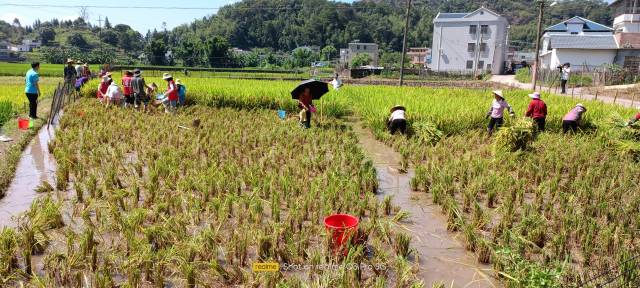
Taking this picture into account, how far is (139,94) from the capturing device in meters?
11.6

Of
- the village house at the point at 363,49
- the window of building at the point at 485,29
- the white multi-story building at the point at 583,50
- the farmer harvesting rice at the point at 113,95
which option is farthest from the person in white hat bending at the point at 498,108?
the village house at the point at 363,49

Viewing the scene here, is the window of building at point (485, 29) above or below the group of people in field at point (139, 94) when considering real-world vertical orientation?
above

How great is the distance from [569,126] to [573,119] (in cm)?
18

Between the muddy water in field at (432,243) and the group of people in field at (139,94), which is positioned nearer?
the muddy water in field at (432,243)

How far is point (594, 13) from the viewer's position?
3479 inches

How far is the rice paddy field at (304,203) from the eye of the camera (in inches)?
136

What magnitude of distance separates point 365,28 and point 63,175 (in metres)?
90.1

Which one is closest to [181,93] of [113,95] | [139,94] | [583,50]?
[139,94]

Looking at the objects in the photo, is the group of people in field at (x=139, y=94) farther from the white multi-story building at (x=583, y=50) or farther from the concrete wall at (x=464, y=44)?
the concrete wall at (x=464, y=44)

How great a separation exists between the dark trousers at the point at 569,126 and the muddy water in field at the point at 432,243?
4.37 meters

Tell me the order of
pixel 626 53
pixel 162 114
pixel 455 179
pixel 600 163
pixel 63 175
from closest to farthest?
pixel 63 175, pixel 455 179, pixel 600 163, pixel 162 114, pixel 626 53

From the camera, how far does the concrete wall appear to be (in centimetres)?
4553

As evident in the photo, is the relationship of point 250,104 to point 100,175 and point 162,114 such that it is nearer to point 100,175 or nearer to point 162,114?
point 162,114

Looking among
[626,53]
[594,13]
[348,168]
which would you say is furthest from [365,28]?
[348,168]
